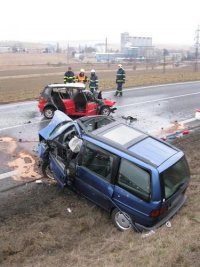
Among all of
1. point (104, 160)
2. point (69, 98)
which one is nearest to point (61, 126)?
point (104, 160)

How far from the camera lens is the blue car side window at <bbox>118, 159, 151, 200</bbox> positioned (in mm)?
6664

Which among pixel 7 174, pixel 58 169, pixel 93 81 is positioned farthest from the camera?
pixel 93 81

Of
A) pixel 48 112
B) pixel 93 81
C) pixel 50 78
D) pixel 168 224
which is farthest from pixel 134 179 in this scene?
pixel 50 78

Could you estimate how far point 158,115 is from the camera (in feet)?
54.0

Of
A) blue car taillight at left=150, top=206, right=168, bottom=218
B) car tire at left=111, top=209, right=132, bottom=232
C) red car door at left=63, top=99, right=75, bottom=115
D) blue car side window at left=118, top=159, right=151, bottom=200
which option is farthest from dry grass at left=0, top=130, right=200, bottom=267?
red car door at left=63, top=99, right=75, bottom=115

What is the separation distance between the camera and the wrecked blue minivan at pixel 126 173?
6699 millimetres

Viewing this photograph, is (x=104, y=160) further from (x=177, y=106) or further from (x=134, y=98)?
(x=134, y=98)

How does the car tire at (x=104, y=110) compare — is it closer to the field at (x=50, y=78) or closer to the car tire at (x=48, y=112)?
the car tire at (x=48, y=112)

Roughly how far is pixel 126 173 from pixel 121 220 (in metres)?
0.91

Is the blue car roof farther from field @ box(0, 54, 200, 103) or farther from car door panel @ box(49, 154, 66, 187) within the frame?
field @ box(0, 54, 200, 103)

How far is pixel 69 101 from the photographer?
14.9m

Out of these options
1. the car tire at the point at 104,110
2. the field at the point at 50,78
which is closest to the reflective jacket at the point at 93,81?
the field at the point at 50,78

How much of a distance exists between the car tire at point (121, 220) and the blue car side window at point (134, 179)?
53 cm

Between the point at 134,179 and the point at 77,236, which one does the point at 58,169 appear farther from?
the point at 134,179
